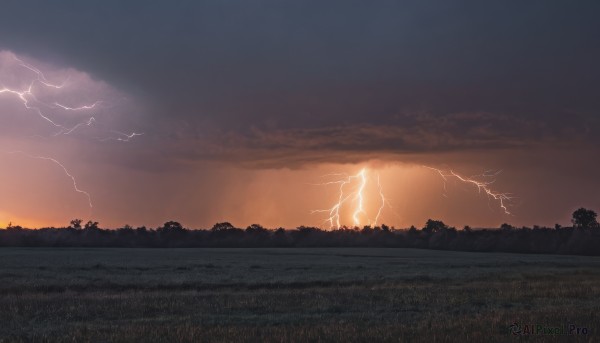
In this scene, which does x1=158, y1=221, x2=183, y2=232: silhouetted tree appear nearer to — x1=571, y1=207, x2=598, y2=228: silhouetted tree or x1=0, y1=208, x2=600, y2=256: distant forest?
x1=0, y1=208, x2=600, y2=256: distant forest

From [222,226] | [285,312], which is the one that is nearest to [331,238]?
[222,226]

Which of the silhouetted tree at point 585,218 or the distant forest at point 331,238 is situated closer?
the distant forest at point 331,238

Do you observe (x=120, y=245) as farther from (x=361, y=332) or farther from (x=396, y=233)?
(x=361, y=332)

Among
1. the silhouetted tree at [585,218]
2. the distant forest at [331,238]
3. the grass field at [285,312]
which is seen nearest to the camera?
the grass field at [285,312]

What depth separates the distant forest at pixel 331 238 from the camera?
113 meters

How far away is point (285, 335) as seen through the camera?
50.8ft

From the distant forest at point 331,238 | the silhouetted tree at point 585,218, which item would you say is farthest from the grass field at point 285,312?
the silhouetted tree at point 585,218

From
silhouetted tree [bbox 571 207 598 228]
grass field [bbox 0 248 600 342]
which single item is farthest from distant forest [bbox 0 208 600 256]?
grass field [bbox 0 248 600 342]

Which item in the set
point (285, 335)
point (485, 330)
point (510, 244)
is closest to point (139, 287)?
point (285, 335)

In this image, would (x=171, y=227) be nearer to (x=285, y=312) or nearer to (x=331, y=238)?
(x=331, y=238)

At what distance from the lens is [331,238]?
14062cm

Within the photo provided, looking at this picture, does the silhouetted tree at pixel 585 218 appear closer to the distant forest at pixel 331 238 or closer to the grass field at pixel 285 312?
the distant forest at pixel 331 238

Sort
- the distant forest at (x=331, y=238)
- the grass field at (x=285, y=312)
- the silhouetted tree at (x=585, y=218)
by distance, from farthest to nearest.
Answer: the silhouetted tree at (x=585, y=218)
the distant forest at (x=331, y=238)
the grass field at (x=285, y=312)

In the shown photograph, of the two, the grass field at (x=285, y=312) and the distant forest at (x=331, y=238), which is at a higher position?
the distant forest at (x=331, y=238)
